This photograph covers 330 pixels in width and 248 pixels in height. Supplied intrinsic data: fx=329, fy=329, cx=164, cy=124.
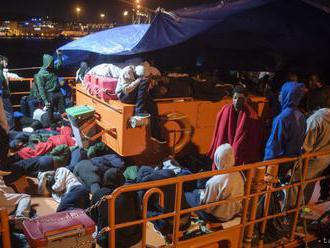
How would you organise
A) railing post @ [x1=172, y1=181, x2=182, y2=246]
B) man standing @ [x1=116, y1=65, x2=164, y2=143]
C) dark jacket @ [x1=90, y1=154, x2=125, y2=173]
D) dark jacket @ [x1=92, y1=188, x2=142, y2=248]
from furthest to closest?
man standing @ [x1=116, y1=65, x2=164, y2=143] < dark jacket @ [x1=90, y1=154, x2=125, y2=173] < dark jacket @ [x1=92, y1=188, x2=142, y2=248] < railing post @ [x1=172, y1=181, x2=182, y2=246]

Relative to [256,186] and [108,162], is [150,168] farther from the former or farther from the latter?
[256,186]

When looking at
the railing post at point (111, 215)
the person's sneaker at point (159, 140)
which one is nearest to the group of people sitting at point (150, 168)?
the person's sneaker at point (159, 140)

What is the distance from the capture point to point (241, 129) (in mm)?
4848

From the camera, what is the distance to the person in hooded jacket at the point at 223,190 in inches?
153

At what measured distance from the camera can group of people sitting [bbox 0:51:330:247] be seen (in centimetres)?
399

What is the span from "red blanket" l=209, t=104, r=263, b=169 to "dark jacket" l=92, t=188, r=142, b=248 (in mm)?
1817

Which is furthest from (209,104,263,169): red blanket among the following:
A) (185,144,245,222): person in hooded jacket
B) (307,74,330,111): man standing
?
(307,74,330,111): man standing

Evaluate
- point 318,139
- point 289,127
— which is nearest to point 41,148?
point 289,127

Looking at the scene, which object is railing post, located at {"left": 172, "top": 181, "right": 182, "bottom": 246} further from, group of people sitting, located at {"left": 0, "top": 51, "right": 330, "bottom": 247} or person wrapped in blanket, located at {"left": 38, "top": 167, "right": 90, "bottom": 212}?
person wrapped in blanket, located at {"left": 38, "top": 167, "right": 90, "bottom": 212}

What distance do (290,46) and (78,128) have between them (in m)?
4.69

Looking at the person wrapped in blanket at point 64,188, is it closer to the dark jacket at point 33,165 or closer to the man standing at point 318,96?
the dark jacket at point 33,165

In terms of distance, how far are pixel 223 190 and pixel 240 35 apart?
495cm

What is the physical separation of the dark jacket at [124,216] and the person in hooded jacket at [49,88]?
5171mm

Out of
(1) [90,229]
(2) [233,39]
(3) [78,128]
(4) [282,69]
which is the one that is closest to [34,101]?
(3) [78,128]
